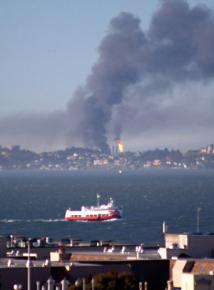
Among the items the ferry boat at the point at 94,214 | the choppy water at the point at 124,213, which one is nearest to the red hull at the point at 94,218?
the ferry boat at the point at 94,214

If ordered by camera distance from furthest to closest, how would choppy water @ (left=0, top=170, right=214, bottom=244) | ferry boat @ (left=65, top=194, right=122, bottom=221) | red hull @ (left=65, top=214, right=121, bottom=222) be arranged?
ferry boat @ (left=65, top=194, right=122, bottom=221) < red hull @ (left=65, top=214, right=121, bottom=222) < choppy water @ (left=0, top=170, right=214, bottom=244)

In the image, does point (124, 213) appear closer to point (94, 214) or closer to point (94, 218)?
point (94, 214)

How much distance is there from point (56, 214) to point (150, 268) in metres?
83.2

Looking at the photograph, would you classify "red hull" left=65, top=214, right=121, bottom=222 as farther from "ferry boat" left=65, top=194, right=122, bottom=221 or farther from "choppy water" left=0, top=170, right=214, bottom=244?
"choppy water" left=0, top=170, right=214, bottom=244

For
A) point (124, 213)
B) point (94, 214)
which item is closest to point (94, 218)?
point (94, 214)

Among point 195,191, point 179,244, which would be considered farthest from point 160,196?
point 179,244

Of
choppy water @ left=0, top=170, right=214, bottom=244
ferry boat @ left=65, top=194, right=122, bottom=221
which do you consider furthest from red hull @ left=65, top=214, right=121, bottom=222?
choppy water @ left=0, top=170, right=214, bottom=244

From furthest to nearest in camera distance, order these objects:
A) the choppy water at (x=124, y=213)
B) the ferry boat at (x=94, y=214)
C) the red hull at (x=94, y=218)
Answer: the ferry boat at (x=94, y=214)
the red hull at (x=94, y=218)
the choppy water at (x=124, y=213)

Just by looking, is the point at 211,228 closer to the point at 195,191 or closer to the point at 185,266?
the point at 185,266

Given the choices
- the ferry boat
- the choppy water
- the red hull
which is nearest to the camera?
the choppy water

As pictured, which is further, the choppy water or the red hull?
the red hull

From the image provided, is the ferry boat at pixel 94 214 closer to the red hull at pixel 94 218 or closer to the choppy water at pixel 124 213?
the red hull at pixel 94 218

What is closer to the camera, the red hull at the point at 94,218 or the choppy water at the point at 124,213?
the choppy water at the point at 124,213

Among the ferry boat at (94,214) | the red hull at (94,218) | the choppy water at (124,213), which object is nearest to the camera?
the choppy water at (124,213)
